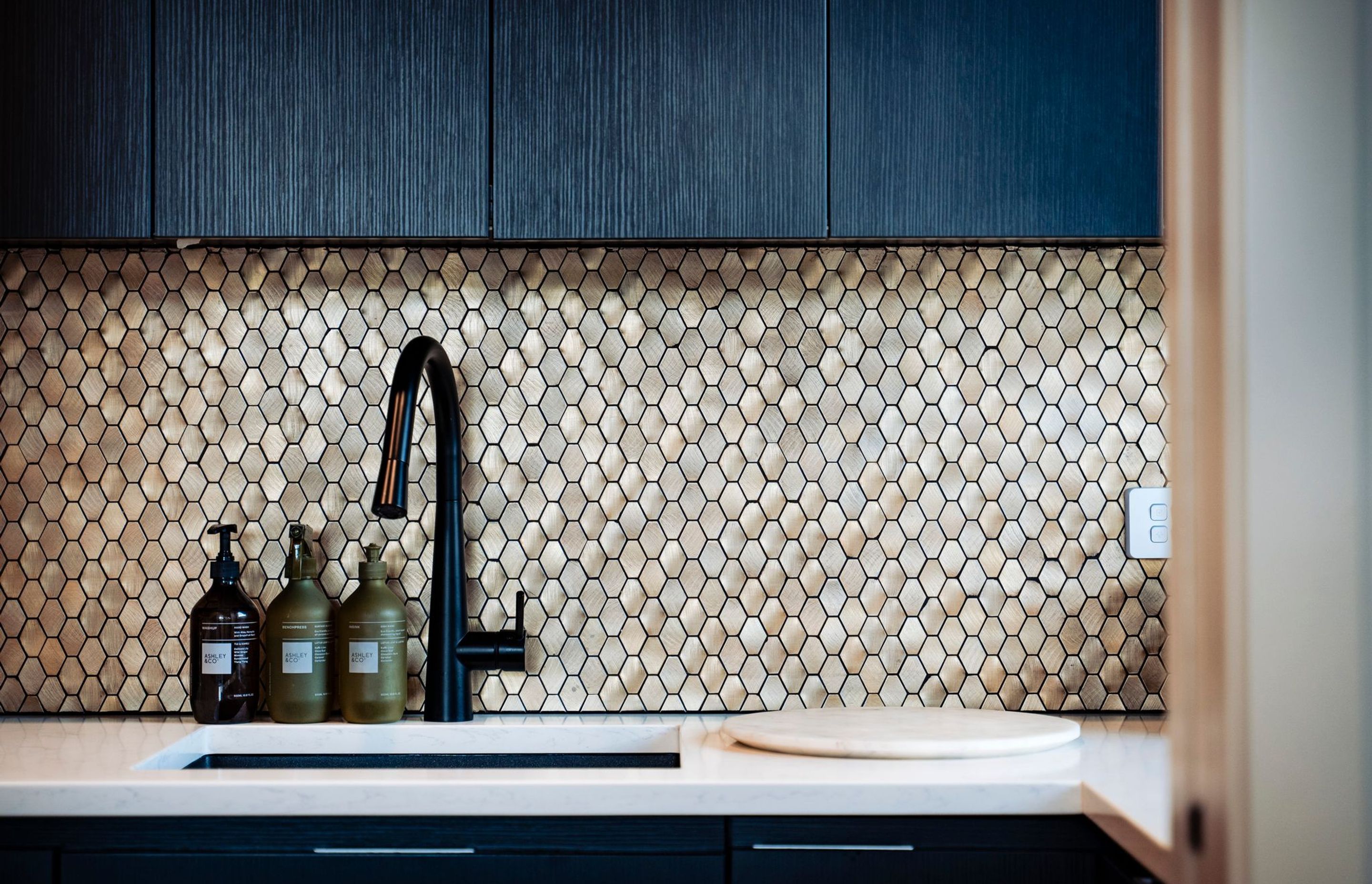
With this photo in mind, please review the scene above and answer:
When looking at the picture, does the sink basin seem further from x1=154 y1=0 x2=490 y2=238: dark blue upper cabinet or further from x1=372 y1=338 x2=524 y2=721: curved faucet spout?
x1=154 y1=0 x2=490 y2=238: dark blue upper cabinet

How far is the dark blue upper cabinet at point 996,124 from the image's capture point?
1.52 metres

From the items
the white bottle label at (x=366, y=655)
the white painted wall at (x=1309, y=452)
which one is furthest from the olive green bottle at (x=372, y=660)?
the white painted wall at (x=1309, y=452)

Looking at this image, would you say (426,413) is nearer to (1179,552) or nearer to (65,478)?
(65,478)

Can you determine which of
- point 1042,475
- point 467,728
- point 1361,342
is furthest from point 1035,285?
point 1361,342

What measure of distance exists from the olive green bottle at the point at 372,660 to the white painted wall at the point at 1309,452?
1.30 m

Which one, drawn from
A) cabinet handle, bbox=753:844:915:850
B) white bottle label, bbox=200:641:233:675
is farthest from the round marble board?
white bottle label, bbox=200:641:233:675

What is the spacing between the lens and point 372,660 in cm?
164

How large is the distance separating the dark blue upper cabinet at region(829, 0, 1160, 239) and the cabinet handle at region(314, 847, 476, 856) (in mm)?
923

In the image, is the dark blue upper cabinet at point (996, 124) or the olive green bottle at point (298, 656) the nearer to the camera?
the dark blue upper cabinet at point (996, 124)

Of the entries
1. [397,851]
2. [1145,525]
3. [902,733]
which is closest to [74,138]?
[397,851]

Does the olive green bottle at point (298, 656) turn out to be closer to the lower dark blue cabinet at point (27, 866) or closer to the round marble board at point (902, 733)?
the lower dark blue cabinet at point (27, 866)

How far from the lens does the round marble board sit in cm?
137

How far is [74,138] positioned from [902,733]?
1.39 meters

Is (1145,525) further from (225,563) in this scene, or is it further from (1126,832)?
(225,563)
